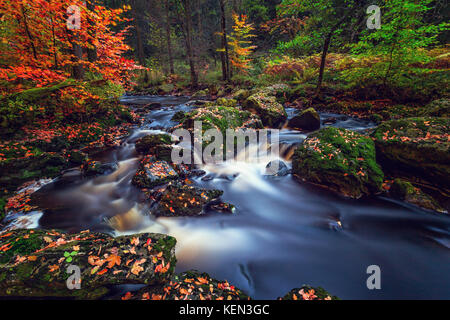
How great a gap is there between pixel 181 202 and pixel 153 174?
1.29 m

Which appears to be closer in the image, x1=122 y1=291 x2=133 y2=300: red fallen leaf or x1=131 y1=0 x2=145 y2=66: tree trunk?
x1=122 y1=291 x2=133 y2=300: red fallen leaf

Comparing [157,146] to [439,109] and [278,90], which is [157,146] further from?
[278,90]

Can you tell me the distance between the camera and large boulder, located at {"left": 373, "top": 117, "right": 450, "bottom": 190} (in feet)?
12.5

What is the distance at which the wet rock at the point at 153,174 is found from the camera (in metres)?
4.63

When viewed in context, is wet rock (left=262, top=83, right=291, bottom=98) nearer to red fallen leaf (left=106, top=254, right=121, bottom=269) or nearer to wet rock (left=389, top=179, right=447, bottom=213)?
wet rock (left=389, top=179, right=447, bottom=213)

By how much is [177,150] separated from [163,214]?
2179 mm

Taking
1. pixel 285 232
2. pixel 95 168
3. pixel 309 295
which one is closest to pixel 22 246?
pixel 95 168

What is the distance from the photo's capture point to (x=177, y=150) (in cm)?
555

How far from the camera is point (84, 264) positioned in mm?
→ 2121

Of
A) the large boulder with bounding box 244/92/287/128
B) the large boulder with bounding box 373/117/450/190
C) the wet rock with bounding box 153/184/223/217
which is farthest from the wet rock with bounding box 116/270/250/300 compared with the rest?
the large boulder with bounding box 244/92/287/128

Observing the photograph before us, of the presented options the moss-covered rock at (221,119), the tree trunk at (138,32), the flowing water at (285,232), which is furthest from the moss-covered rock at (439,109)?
the tree trunk at (138,32)

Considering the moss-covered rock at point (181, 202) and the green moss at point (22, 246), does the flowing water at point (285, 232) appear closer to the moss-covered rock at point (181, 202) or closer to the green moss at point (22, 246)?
the moss-covered rock at point (181, 202)

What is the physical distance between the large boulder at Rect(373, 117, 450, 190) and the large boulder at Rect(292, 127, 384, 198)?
1.22 ft
